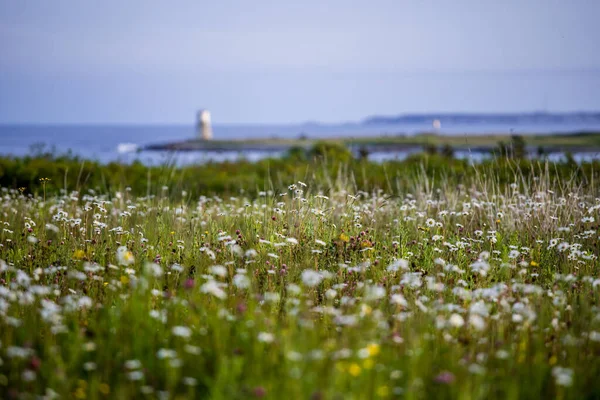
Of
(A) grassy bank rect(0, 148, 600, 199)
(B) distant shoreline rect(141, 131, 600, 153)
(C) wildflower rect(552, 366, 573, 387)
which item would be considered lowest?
(C) wildflower rect(552, 366, 573, 387)

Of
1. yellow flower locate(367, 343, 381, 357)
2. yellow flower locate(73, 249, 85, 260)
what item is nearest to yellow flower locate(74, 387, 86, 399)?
yellow flower locate(367, 343, 381, 357)

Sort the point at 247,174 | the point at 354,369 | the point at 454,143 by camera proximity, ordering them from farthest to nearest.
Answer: the point at 454,143 → the point at 247,174 → the point at 354,369

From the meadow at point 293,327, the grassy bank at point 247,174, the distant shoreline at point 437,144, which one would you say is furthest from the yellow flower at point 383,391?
the distant shoreline at point 437,144

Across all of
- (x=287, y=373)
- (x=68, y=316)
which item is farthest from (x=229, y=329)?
(x=68, y=316)

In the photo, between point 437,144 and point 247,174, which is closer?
point 247,174

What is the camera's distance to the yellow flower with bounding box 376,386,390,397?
112 inches

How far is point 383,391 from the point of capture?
291 centimetres

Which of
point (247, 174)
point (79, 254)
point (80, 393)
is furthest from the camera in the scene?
point (247, 174)

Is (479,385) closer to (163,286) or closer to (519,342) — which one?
(519,342)

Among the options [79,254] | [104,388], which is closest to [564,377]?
[104,388]

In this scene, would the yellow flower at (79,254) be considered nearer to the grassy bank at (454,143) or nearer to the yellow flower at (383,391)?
the yellow flower at (383,391)

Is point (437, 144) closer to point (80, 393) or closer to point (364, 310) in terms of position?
point (364, 310)

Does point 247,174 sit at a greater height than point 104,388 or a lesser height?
greater

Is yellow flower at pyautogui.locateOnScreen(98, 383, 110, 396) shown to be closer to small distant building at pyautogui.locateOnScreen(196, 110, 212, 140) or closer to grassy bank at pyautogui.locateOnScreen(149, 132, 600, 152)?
grassy bank at pyautogui.locateOnScreen(149, 132, 600, 152)
